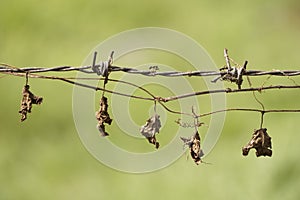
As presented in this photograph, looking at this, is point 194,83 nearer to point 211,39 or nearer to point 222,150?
point 211,39

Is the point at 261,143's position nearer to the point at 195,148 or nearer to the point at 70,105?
the point at 195,148

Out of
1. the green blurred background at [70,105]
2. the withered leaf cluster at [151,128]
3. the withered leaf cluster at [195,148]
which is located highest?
the green blurred background at [70,105]

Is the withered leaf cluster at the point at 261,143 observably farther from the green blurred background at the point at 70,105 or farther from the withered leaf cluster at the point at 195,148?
the green blurred background at the point at 70,105

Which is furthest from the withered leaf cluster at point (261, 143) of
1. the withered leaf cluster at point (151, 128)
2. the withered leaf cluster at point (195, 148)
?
the withered leaf cluster at point (151, 128)

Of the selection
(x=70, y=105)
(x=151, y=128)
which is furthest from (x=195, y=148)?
(x=70, y=105)

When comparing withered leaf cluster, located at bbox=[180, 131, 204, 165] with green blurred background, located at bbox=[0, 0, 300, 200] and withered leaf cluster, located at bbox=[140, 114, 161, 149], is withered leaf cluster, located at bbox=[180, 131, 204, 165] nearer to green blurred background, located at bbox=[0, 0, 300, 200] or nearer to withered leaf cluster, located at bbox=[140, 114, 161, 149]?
withered leaf cluster, located at bbox=[140, 114, 161, 149]

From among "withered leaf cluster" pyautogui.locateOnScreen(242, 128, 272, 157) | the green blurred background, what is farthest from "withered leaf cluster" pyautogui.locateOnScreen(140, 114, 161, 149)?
the green blurred background

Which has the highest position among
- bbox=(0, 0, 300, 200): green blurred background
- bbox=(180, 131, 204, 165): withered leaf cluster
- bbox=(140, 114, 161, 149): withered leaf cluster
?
bbox=(0, 0, 300, 200): green blurred background

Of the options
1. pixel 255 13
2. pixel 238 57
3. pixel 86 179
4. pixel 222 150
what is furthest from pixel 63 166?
pixel 255 13
